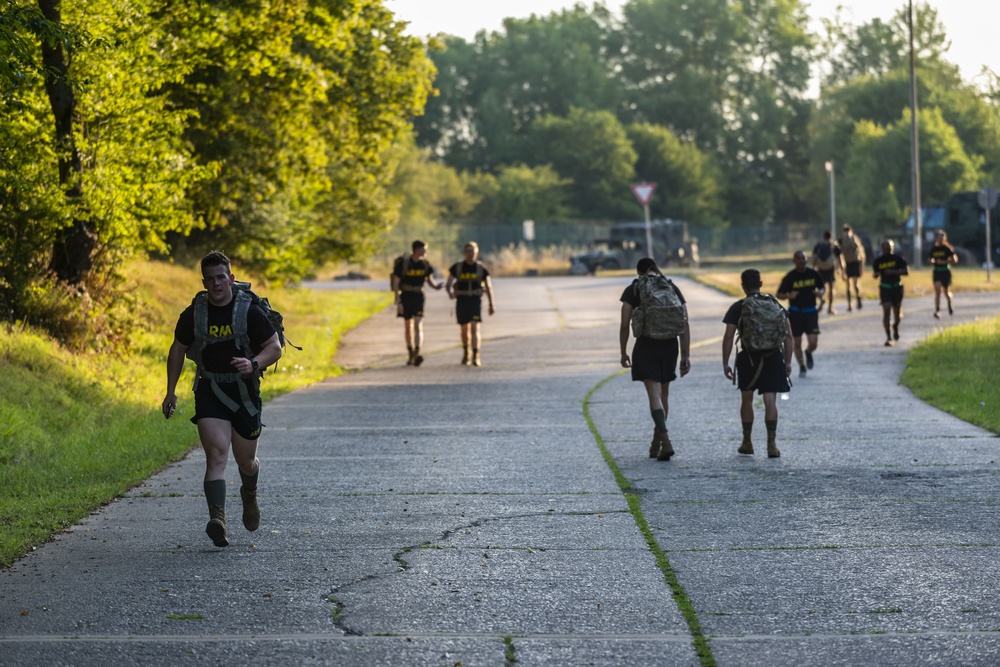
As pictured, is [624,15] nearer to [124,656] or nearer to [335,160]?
[335,160]

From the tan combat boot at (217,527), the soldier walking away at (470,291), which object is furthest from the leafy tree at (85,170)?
the tan combat boot at (217,527)

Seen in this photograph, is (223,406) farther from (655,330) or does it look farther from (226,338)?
(655,330)

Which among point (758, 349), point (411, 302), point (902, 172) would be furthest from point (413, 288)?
point (902, 172)

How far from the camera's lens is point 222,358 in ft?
27.1

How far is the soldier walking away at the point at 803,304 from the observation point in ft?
59.1

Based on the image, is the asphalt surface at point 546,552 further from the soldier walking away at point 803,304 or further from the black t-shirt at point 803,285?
the soldier walking away at point 803,304

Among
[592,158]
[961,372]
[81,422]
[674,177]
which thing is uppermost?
[592,158]

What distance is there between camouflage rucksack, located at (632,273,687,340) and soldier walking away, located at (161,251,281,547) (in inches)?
166

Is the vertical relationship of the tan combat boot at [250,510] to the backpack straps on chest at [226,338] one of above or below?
below

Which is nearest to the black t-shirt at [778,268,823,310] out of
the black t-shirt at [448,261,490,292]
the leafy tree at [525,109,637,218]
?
the black t-shirt at [448,261,490,292]

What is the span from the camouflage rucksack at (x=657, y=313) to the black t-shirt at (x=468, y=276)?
27.1 feet

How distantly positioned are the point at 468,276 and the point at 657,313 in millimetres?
8532

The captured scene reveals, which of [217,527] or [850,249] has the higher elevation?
[850,249]

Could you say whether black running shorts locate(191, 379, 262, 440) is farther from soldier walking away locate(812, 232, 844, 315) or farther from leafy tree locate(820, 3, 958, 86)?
leafy tree locate(820, 3, 958, 86)
